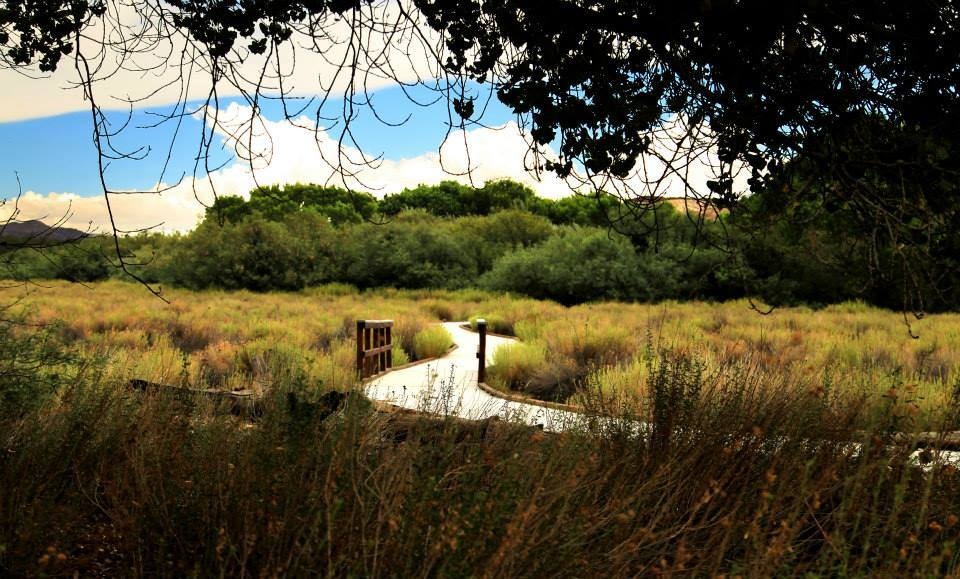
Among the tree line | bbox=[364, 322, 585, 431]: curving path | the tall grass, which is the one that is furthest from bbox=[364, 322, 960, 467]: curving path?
the tree line

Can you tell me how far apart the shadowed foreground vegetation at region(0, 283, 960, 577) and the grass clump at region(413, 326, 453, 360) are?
9733 mm

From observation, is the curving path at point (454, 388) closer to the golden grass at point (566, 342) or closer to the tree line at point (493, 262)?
the golden grass at point (566, 342)

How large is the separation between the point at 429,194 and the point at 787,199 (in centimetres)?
7855

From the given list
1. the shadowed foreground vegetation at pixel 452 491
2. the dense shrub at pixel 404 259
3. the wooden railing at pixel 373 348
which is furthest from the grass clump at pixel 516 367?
the dense shrub at pixel 404 259

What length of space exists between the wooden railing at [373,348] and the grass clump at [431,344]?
1627 mm

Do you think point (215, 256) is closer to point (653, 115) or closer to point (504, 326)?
point (504, 326)

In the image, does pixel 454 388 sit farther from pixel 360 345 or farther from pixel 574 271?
pixel 574 271

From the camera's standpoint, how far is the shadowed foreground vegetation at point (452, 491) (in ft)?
10.6

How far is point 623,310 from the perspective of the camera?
2439 centimetres

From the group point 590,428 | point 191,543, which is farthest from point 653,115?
point 191,543

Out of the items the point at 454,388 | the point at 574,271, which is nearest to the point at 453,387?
the point at 454,388

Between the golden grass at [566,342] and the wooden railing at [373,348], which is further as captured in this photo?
the wooden railing at [373,348]

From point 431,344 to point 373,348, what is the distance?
3353 millimetres

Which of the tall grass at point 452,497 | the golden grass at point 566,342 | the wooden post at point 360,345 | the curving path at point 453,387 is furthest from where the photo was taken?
the wooden post at point 360,345
